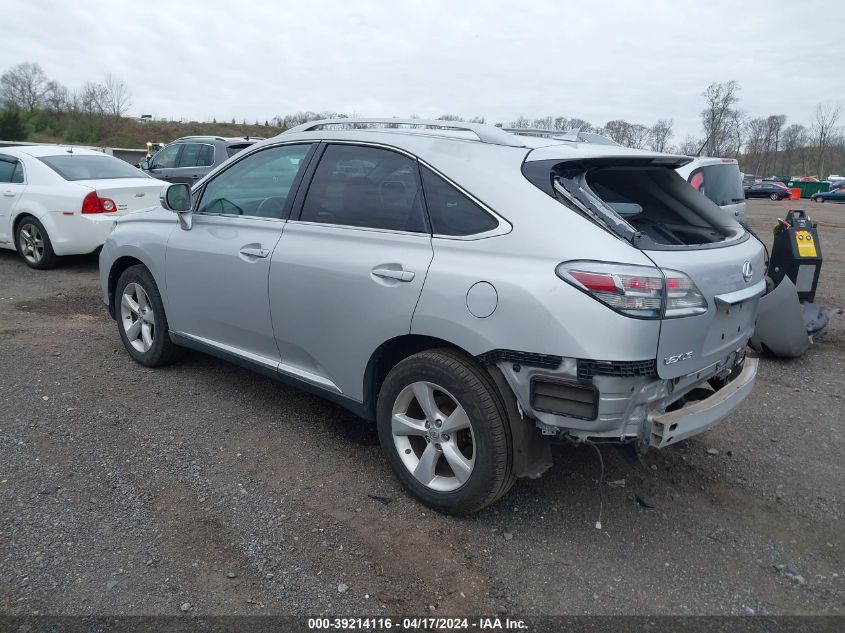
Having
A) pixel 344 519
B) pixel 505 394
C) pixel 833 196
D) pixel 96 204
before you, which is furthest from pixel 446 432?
pixel 833 196

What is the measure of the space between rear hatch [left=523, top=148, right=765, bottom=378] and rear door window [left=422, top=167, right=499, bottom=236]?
0.28m

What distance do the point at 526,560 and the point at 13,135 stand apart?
149ft

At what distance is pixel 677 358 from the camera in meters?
2.69

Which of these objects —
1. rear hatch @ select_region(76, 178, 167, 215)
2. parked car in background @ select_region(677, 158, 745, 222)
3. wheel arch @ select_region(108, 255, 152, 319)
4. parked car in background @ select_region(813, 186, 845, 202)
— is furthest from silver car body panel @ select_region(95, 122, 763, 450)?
parked car in background @ select_region(813, 186, 845, 202)

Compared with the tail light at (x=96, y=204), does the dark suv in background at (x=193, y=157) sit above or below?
above

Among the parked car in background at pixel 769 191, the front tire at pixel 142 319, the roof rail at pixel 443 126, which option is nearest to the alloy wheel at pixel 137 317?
the front tire at pixel 142 319

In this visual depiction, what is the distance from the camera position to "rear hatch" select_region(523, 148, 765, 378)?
8.66ft

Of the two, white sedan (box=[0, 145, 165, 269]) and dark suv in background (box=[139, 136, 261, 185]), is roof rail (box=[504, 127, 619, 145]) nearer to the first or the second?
white sedan (box=[0, 145, 165, 269])

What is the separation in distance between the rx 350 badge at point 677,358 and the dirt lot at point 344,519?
0.91 metres

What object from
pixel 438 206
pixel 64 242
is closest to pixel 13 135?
pixel 64 242

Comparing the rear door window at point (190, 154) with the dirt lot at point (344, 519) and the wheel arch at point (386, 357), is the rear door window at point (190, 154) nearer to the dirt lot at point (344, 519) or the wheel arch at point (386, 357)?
the dirt lot at point (344, 519)

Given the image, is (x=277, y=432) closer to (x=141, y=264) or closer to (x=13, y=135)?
(x=141, y=264)

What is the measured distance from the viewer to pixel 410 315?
3.00 m

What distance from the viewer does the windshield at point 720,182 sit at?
7688mm
